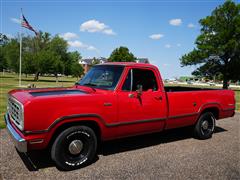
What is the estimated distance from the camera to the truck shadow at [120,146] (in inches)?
171

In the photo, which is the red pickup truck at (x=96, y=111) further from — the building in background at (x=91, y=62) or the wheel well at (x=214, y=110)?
the building in background at (x=91, y=62)

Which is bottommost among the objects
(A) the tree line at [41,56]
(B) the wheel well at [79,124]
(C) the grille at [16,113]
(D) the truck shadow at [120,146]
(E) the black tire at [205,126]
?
(D) the truck shadow at [120,146]

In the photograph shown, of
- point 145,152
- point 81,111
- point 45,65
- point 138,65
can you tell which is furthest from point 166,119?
point 45,65

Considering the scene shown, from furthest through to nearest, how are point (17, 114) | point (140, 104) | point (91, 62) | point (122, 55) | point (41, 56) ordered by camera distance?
point (91, 62) → point (122, 55) → point (41, 56) → point (140, 104) → point (17, 114)

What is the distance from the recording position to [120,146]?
551cm

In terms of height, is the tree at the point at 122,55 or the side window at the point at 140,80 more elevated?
the tree at the point at 122,55

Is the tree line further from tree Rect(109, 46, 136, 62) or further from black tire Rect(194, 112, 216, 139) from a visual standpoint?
black tire Rect(194, 112, 216, 139)

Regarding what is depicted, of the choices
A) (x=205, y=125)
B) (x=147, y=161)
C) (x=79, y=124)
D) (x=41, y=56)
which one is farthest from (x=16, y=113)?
(x=41, y=56)

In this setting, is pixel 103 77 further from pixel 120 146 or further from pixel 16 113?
pixel 16 113

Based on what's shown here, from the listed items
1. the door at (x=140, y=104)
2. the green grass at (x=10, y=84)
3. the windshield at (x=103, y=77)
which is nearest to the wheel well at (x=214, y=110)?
the door at (x=140, y=104)

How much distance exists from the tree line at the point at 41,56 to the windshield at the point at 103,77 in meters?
43.9

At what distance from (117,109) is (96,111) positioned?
0.49m

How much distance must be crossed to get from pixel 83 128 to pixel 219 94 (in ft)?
14.7

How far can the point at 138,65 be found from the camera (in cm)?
517
